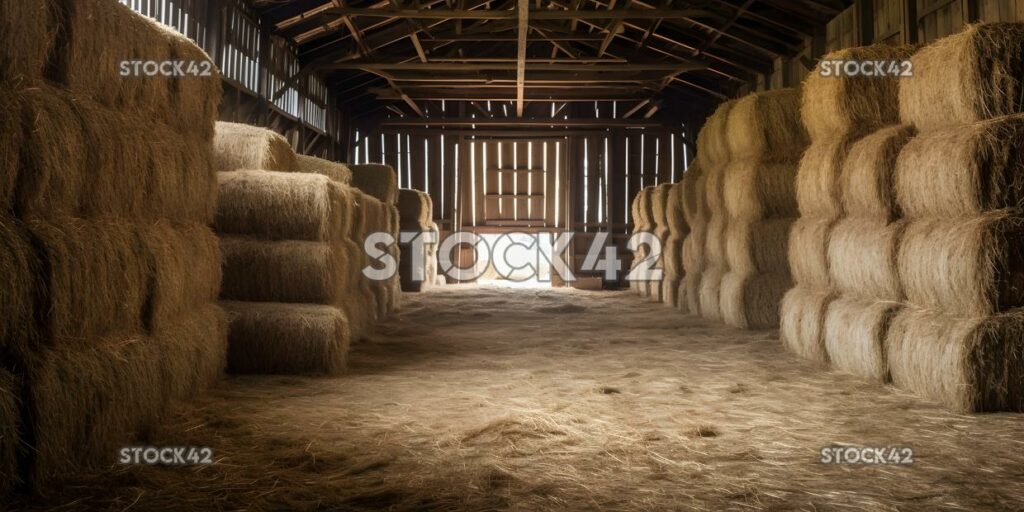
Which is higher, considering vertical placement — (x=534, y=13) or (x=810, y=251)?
(x=534, y=13)

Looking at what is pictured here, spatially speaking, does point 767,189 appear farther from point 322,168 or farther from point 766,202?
point 322,168

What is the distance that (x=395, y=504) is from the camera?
2887mm

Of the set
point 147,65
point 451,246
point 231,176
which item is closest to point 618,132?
point 451,246

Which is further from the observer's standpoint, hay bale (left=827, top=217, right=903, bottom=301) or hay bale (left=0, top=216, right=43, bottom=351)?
hay bale (left=827, top=217, right=903, bottom=301)

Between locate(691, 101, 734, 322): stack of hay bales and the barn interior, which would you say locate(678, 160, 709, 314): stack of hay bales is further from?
locate(691, 101, 734, 322): stack of hay bales

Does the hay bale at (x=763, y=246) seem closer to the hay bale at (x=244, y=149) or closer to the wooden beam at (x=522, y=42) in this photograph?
the wooden beam at (x=522, y=42)

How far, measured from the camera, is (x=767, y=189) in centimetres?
850

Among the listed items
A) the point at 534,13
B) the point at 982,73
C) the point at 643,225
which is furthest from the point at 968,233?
the point at 643,225

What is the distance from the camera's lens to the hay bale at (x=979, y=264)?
4285 mm

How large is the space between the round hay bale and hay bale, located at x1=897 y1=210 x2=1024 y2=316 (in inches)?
31.7

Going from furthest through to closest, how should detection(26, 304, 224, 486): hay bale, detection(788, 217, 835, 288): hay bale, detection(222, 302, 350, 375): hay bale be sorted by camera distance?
1. detection(788, 217, 835, 288): hay bale
2. detection(222, 302, 350, 375): hay bale
3. detection(26, 304, 224, 486): hay bale

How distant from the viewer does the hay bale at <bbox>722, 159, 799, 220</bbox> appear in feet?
27.9

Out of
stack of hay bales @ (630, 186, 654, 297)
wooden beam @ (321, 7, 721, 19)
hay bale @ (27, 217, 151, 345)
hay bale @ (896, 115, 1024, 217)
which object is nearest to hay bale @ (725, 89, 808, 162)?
wooden beam @ (321, 7, 721, 19)

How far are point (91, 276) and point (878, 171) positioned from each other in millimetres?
4906
